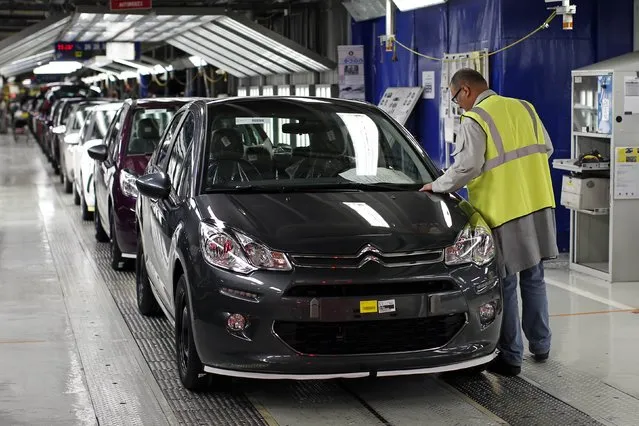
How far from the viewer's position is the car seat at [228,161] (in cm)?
651

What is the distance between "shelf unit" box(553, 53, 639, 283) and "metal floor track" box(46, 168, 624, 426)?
12.2 ft

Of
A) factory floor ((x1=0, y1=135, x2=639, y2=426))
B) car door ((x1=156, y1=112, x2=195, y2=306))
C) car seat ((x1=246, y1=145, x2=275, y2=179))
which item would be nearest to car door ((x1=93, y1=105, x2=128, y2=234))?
factory floor ((x1=0, y1=135, x2=639, y2=426))

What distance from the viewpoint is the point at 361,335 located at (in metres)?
5.62

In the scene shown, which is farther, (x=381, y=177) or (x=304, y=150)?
(x=304, y=150)

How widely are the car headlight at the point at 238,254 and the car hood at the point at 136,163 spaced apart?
5.07 meters

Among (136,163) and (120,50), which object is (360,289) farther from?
(120,50)

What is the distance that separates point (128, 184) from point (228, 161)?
4225mm

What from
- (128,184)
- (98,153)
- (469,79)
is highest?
(469,79)

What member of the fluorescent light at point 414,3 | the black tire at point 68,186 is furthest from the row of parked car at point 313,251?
the black tire at point 68,186

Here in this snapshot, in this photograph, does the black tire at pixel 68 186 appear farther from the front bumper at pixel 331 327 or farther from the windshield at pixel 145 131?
the front bumper at pixel 331 327

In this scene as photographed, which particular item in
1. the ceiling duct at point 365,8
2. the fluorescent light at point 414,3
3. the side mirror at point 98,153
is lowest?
the side mirror at point 98,153

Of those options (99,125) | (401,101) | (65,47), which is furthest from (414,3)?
(65,47)

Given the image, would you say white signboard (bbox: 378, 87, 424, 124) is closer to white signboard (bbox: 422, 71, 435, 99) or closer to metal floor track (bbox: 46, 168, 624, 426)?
white signboard (bbox: 422, 71, 435, 99)

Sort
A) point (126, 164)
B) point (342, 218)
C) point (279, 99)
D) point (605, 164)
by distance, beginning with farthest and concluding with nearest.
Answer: point (126, 164), point (605, 164), point (279, 99), point (342, 218)
